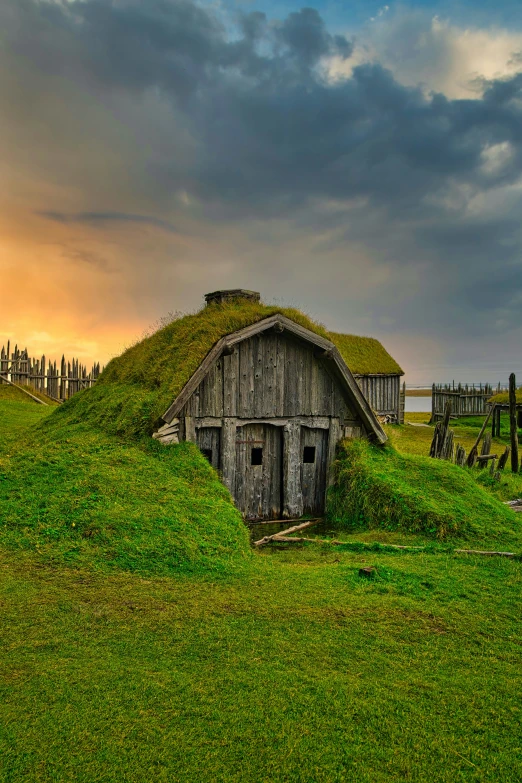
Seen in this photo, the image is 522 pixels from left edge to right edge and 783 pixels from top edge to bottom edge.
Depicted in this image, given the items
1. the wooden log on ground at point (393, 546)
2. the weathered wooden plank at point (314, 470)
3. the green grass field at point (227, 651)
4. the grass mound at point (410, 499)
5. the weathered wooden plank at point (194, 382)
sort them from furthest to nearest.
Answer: the weathered wooden plank at point (314, 470) < the weathered wooden plank at point (194, 382) < the grass mound at point (410, 499) < the wooden log on ground at point (393, 546) < the green grass field at point (227, 651)

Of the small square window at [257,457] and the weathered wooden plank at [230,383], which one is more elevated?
the weathered wooden plank at [230,383]

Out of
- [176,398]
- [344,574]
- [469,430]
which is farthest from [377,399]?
[344,574]

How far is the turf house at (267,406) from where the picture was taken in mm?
14297

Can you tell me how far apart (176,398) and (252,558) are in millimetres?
4642

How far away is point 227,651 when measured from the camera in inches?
255

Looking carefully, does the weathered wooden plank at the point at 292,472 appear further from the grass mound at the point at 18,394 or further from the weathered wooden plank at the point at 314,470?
the grass mound at the point at 18,394

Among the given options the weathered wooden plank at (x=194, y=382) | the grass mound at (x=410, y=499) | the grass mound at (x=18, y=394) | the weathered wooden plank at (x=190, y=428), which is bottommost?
the grass mound at (x=410, y=499)

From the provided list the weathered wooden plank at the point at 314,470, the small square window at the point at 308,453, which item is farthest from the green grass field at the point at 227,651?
the small square window at the point at 308,453

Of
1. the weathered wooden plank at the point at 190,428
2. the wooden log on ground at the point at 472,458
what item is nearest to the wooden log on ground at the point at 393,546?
the weathered wooden plank at the point at 190,428

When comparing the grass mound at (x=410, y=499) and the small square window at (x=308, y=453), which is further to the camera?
the small square window at (x=308, y=453)

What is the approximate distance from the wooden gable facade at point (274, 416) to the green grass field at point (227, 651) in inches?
117

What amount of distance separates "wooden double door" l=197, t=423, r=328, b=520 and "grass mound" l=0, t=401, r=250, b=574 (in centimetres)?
179

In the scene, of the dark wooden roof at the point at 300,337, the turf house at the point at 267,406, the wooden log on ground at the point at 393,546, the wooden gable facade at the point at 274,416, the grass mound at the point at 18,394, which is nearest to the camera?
the wooden log on ground at the point at 393,546

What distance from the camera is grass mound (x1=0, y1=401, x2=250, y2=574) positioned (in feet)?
31.2
